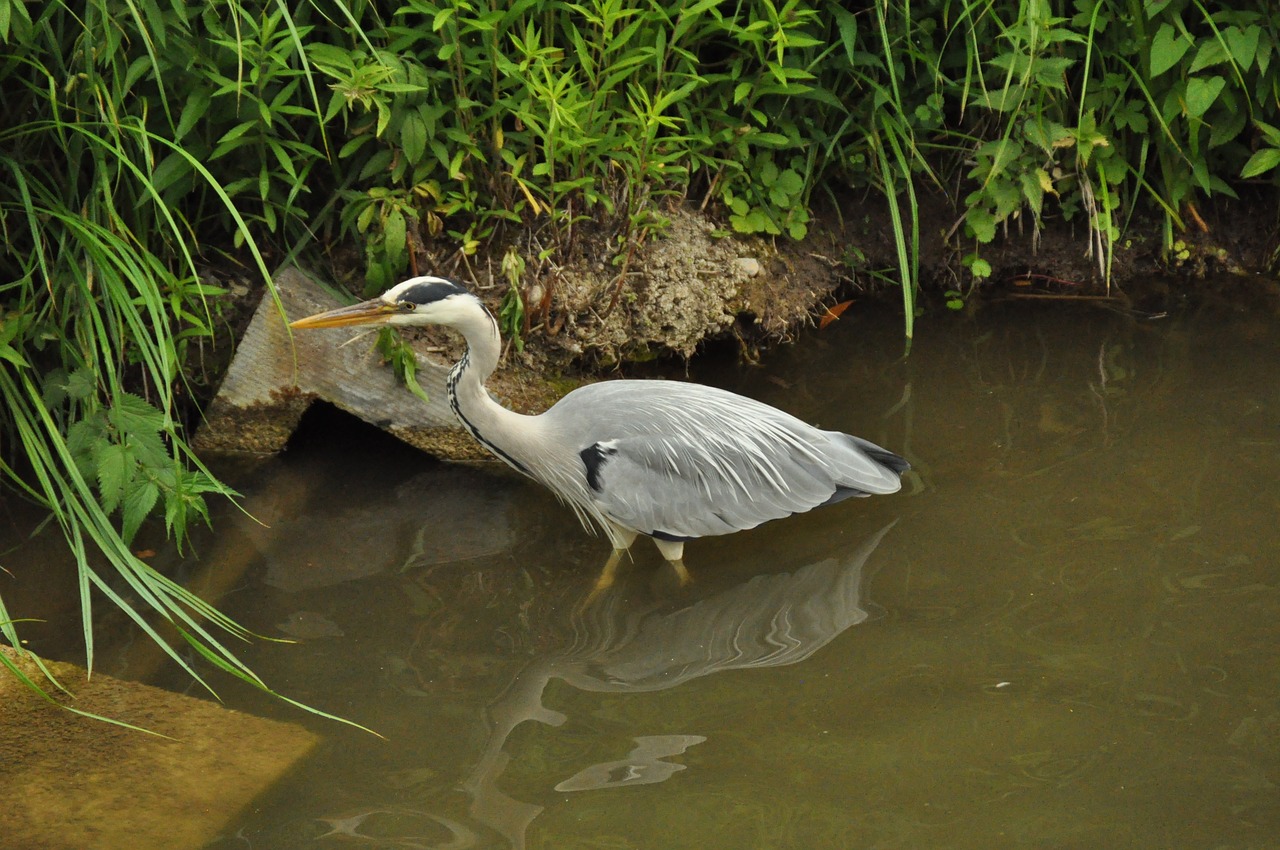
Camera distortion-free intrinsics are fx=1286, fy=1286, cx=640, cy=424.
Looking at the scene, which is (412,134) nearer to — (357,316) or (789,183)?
(357,316)

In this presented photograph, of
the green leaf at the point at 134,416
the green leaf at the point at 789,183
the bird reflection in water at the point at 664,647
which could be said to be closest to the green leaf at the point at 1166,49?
the green leaf at the point at 789,183

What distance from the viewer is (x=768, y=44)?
449 centimetres

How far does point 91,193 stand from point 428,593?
1541 mm

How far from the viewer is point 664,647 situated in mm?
3684

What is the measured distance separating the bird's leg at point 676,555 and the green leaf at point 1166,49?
2.36m

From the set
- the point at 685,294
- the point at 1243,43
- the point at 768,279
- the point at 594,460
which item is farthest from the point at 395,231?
the point at 1243,43

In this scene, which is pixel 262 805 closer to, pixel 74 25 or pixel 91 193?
pixel 91 193

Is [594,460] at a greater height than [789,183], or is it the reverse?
[789,183]

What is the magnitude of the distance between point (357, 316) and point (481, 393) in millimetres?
447

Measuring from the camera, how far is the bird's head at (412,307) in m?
3.80

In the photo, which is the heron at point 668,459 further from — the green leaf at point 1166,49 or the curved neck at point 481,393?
the green leaf at point 1166,49

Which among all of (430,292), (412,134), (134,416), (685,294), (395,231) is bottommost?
(134,416)

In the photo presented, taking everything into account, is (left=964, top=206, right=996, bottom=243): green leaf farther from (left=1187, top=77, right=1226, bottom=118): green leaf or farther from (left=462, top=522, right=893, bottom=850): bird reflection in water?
(left=462, top=522, right=893, bottom=850): bird reflection in water

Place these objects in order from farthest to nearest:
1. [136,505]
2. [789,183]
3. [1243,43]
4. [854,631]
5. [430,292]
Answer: [789,183]
[1243,43]
[430,292]
[854,631]
[136,505]
